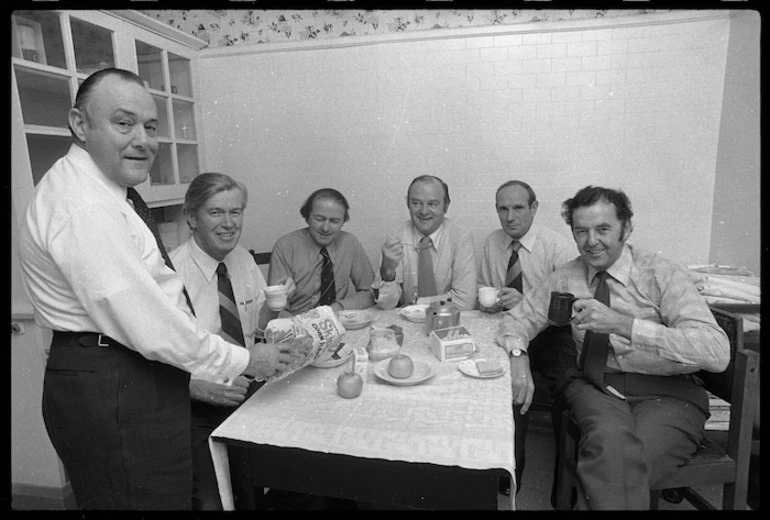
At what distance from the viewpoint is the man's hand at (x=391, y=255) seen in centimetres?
231

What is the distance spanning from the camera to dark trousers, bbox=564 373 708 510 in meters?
1.32

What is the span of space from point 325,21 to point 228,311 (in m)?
2.25

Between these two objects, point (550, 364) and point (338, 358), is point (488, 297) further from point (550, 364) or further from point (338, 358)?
point (338, 358)

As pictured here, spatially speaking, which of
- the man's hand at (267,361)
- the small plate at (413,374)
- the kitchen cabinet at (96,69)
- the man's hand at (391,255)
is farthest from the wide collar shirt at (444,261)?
the kitchen cabinet at (96,69)

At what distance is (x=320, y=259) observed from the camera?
2.46m

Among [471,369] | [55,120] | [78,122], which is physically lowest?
[471,369]

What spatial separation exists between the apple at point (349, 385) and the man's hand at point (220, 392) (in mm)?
367

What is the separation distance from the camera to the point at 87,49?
7.79 feet

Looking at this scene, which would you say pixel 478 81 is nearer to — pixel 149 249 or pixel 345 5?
pixel 345 5

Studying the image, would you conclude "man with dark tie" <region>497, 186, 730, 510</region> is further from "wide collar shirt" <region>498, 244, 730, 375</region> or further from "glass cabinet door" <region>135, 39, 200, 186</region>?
"glass cabinet door" <region>135, 39, 200, 186</region>

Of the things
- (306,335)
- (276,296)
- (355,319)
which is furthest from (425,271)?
(306,335)

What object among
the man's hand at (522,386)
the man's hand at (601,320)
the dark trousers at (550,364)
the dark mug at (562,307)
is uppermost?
the dark mug at (562,307)

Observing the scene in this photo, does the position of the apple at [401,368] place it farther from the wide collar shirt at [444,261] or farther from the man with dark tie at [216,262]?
the wide collar shirt at [444,261]

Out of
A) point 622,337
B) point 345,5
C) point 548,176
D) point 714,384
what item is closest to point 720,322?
point 714,384
